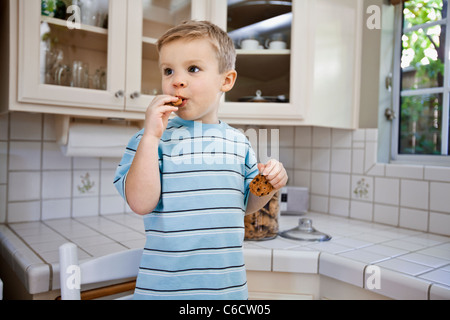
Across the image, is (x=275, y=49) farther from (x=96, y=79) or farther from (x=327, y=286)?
(x=327, y=286)

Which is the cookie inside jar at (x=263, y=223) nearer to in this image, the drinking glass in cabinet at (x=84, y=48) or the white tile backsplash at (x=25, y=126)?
the drinking glass in cabinet at (x=84, y=48)

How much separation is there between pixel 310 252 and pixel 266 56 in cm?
73

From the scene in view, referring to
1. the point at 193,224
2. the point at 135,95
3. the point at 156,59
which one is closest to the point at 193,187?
the point at 193,224

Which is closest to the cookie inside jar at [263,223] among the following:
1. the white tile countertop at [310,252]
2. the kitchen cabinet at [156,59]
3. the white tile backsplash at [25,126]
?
the white tile countertop at [310,252]

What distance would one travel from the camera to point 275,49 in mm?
1311

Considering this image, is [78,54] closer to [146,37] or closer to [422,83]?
[146,37]

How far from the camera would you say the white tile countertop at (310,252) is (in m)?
0.79

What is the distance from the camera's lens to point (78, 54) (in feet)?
3.66

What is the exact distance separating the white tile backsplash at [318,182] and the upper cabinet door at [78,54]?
262 millimetres

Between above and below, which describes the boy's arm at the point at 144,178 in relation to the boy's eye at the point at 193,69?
below

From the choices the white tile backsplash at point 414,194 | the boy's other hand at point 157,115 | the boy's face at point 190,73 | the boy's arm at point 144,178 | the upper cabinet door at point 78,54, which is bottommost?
the white tile backsplash at point 414,194

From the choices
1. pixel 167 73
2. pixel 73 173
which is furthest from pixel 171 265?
pixel 73 173
